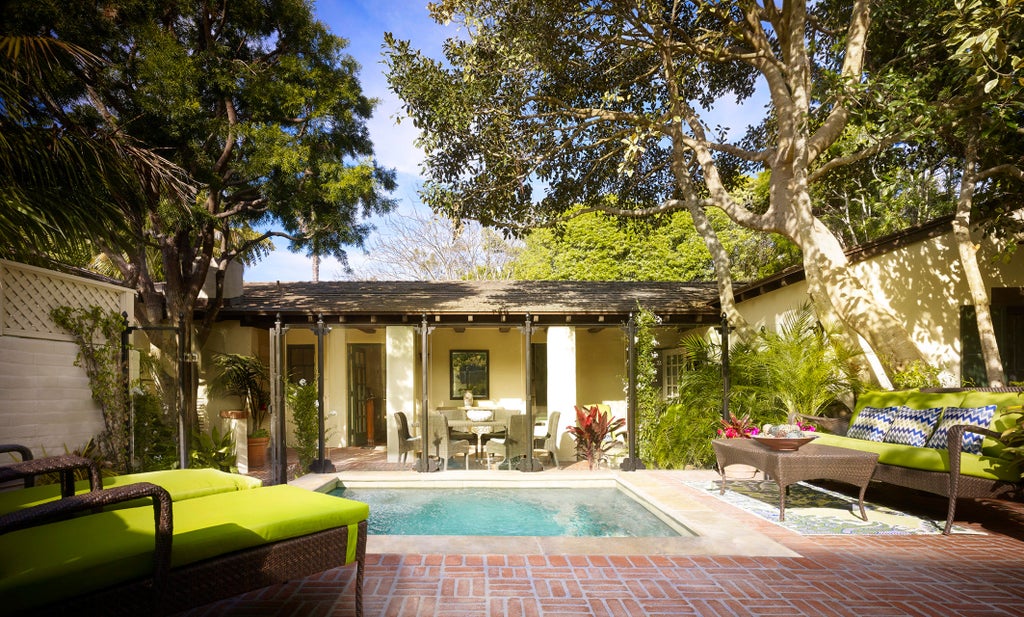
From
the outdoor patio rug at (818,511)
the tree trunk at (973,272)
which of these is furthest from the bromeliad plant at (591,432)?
Answer: the tree trunk at (973,272)

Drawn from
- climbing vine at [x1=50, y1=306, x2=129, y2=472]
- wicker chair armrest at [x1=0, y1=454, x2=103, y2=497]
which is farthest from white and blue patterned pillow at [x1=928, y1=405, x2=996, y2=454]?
climbing vine at [x1=50, y1=306, x2=129, y2=472]

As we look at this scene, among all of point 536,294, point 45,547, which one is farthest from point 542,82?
point 45,547

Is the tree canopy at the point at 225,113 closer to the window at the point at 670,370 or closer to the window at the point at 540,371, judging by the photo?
the window at the point at 540,371

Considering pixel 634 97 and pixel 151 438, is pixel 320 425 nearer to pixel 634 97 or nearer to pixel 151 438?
pixel 151 438

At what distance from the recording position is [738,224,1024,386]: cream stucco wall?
322 inches

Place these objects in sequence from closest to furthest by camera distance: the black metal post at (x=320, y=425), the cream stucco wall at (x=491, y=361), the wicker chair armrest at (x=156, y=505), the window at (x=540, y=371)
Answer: the wicker chair armrest at (x=156, y=505), the black metal post at (x=320, y=425), the cream stucco wall at (x=491, y=361), the window at (x=540, y=371)

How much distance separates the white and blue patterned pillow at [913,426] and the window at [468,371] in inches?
349

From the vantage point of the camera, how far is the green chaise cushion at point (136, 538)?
2186 mm

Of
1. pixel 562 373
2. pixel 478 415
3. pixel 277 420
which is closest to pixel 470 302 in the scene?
pixel 562 373

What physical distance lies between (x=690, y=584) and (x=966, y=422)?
11.3 ft

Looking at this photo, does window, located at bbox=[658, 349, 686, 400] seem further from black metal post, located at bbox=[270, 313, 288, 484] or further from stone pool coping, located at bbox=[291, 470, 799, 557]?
black metal post, located at bbox=[270, 313, 288, 484]

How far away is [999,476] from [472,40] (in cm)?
830

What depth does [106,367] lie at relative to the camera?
7148mm

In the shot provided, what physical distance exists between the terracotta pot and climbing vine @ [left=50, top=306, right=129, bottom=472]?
2807 mm
